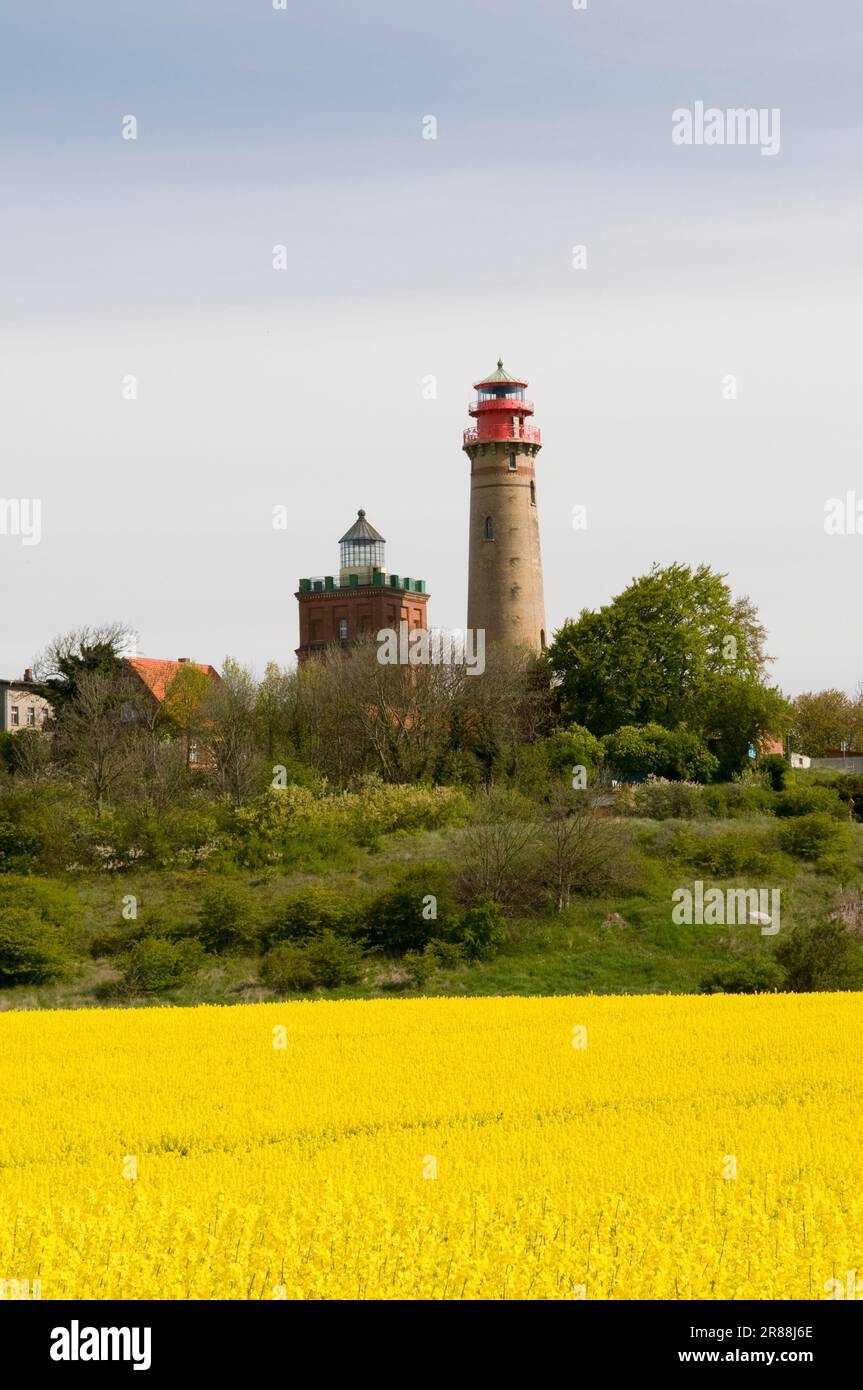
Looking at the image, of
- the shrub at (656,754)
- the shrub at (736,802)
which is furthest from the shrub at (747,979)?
the shrub at (656,754)

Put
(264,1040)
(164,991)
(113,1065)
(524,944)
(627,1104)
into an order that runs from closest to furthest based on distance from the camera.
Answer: (627,1104), (113,1065), (264,1040), (164,991), (524,944)

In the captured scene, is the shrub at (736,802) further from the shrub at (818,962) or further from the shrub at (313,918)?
the shrub at (818,962)

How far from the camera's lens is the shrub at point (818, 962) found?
36844 mm

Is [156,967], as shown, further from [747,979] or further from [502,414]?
[502,414]

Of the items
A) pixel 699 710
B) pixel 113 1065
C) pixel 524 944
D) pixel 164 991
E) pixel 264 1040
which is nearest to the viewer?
pixel 113 1065

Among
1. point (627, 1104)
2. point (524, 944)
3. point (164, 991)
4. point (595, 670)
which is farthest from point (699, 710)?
point (627, 1104)

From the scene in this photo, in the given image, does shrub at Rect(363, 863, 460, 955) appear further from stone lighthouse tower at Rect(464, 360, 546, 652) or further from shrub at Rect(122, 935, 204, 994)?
stone lighthouse tower at Rect(464, 360, 546, 652)

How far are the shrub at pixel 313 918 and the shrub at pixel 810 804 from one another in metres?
18.8

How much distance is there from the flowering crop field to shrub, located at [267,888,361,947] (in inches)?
513

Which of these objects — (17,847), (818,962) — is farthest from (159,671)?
(818,962)
